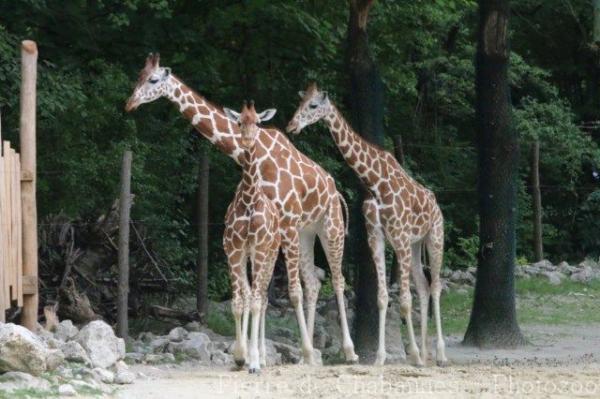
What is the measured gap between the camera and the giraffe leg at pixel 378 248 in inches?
521

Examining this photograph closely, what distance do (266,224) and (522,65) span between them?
14.5 m

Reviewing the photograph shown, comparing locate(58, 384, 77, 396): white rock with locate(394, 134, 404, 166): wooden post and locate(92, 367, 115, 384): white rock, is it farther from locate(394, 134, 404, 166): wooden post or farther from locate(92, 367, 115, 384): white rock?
locate(394, 134, 404, 166): wooden post

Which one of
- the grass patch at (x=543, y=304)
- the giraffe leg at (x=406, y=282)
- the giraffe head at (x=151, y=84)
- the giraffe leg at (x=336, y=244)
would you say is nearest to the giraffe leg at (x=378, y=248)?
the giraffe leg at (x=406, y=282)

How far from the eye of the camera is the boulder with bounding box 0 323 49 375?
32.7ft

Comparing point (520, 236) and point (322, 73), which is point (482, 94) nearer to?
point (322, 73)

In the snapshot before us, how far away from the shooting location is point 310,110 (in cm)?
1343

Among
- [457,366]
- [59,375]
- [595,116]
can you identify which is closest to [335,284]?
[457,366]

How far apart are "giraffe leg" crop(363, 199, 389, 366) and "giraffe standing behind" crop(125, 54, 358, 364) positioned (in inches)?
15.9

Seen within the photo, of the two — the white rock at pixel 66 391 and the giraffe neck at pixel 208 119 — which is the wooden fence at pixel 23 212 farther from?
the white rock at pixel 66 391

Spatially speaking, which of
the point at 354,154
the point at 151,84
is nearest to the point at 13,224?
the point at 151,84

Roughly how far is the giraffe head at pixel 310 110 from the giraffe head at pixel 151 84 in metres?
1.42

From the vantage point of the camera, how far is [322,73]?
1916 cm

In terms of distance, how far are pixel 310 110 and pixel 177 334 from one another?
2.92m

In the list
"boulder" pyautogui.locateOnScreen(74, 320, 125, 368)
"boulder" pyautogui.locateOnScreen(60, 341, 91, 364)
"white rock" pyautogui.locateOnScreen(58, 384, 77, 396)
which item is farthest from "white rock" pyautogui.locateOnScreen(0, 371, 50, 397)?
"boulder" pyautogui.locateOnScreen(74, 320, 125, 368)
